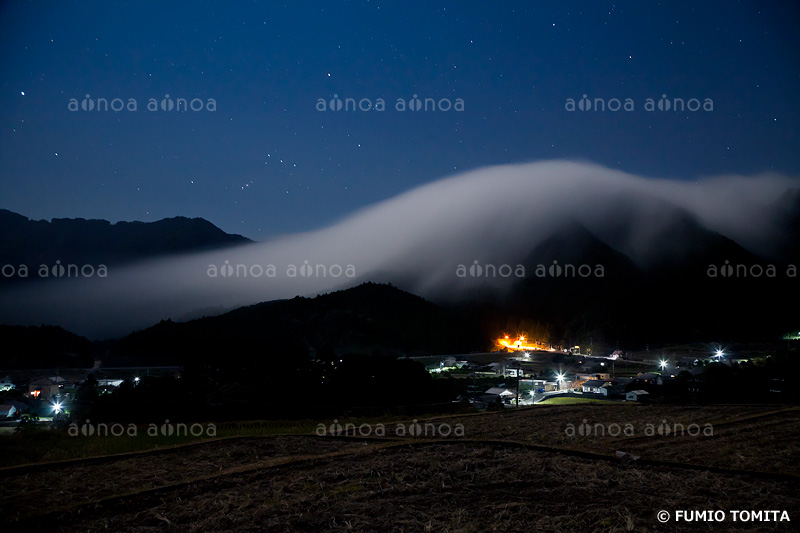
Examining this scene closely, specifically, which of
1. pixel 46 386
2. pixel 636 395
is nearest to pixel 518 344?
pixel 636 395

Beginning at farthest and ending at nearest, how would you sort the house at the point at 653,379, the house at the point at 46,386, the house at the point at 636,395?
1. the house at the point at 653,379
2. the house at the point at 46,386
3. the house at the point at 636,395

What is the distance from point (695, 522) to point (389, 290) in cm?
12658

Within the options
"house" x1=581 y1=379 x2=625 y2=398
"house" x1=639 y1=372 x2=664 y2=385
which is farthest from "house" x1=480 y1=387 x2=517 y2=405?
"house" x1=639 y1=372 x2=664 y2=385

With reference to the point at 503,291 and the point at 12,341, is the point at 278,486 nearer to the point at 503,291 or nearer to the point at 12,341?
the point at 12,341

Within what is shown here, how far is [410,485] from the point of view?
7672 mm

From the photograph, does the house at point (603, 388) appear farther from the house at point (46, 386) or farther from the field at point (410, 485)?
the house at point (46, 386)

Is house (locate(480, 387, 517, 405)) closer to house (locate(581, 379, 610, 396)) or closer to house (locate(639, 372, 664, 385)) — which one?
house (locate(581, 379, 610, 396))

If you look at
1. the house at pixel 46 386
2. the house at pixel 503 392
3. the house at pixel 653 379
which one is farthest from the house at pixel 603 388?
the house at pixel 46 386

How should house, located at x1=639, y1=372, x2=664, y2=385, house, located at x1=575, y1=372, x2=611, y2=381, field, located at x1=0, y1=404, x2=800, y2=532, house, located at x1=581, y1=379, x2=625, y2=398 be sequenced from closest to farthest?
field, located at x1=0, y1=404, x2=800, y2=532 → house, located at x1=581, y1=379, x2=625, y2=398 → house, located at x1=639, y1=372, x2=664, y2=385 → house, located at x1=575, y1=372, x2=611, y2=381

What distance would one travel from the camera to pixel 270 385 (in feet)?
98.2

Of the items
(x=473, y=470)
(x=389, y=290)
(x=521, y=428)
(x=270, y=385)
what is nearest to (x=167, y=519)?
(x=473, y=470)

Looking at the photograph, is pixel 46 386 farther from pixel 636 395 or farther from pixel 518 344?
pixel 518 344

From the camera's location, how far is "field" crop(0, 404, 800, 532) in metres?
6.19

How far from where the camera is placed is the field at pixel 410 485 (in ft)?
20.3
